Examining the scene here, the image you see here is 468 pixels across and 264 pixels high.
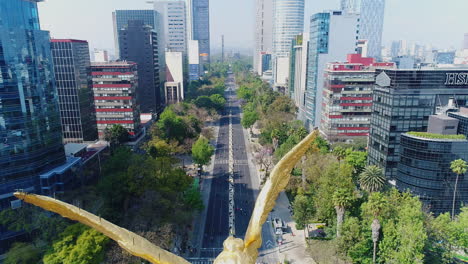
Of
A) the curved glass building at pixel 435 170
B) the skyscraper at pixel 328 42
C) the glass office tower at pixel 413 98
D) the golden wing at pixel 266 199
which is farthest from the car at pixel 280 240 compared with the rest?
the skyscraper at pixel 328 42

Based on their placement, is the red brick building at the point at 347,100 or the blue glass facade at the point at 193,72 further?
the blue glass facade at the point at 193,72

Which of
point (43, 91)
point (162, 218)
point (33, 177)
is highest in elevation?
point (43, 91)

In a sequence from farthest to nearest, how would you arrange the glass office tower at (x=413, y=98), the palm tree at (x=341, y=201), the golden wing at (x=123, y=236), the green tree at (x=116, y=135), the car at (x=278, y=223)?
the green tree at (x=116, y=135) → the glass office tower at (x=413, y=98) → the car at (x=278, y=223) → the palm tree at (x=341, y=201) → the golden wing at (x=123, y=236)

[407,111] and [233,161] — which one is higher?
[407,111]

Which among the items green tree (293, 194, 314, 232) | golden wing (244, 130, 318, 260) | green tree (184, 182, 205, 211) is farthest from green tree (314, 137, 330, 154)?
golden wing (244, 130, 318, 260)

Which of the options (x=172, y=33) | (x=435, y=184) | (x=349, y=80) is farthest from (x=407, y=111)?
(x=172, y=33)

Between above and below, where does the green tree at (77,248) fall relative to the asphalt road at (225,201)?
above

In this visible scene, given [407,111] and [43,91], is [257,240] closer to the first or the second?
[43,91]

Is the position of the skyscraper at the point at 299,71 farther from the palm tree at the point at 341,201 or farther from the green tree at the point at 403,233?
the green tree at the point at 403,233
